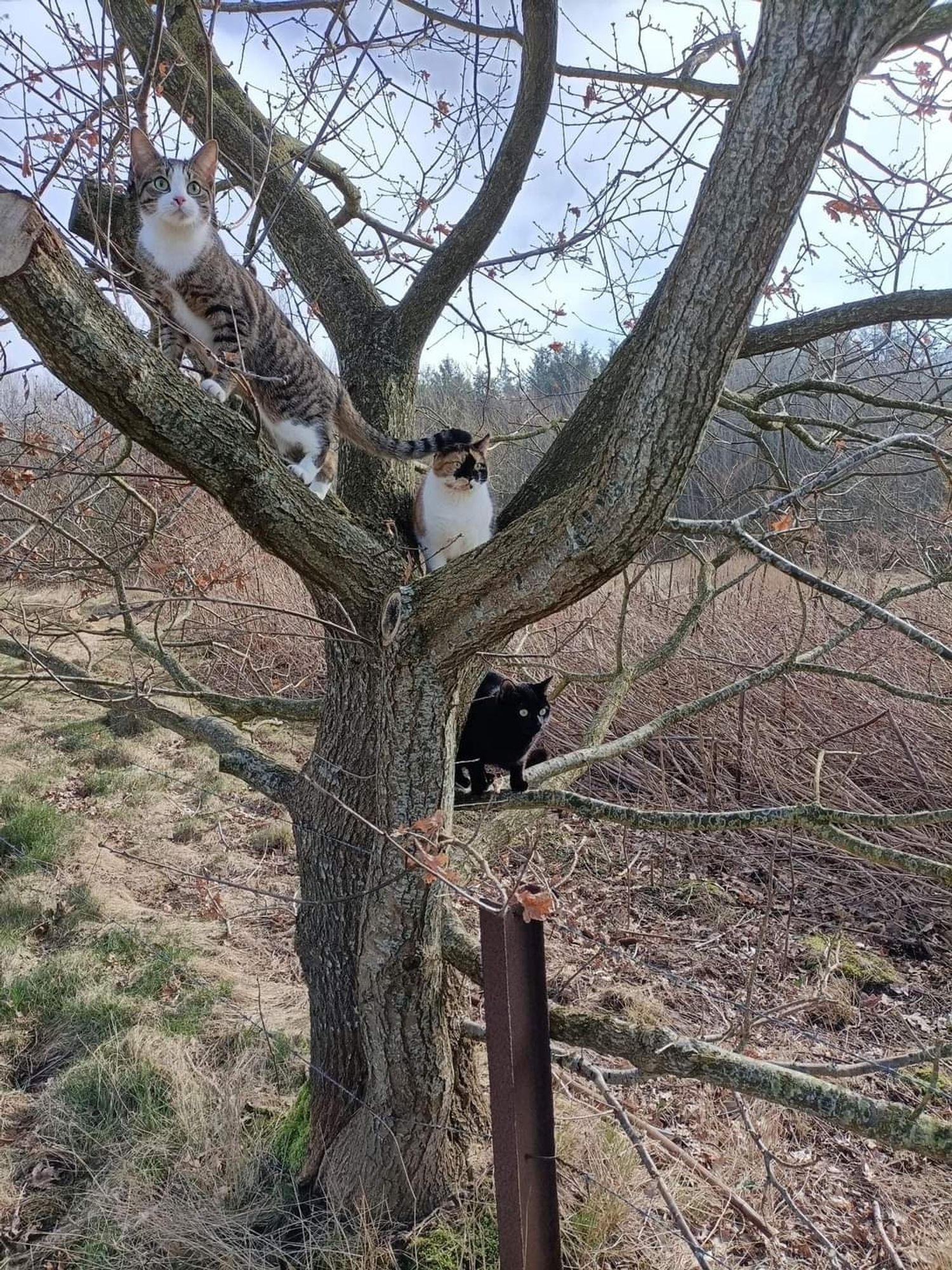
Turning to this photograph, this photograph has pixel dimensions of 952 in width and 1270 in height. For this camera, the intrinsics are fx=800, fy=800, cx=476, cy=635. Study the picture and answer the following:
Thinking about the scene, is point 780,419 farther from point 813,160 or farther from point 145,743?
point 145,743

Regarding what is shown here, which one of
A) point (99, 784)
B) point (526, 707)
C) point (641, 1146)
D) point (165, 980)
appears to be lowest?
point (165, 980)

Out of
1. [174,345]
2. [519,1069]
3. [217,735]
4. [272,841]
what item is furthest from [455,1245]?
[272,841]

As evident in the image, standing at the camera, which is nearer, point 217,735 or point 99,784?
point 217,735

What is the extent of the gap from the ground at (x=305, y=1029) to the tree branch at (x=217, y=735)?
0.41 meters

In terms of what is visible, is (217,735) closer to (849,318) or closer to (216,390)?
(216,390)

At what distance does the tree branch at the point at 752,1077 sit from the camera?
1.66 meters

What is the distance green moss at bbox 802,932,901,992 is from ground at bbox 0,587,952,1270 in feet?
0.05

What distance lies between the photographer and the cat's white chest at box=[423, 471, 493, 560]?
3404 mm

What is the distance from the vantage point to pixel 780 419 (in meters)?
2.61

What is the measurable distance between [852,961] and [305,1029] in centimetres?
295

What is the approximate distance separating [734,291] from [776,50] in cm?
32

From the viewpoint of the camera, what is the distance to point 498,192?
2678 mm

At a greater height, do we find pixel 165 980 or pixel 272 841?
pixel 272 841

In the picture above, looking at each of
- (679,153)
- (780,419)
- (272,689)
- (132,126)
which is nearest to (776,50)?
(132,126)
